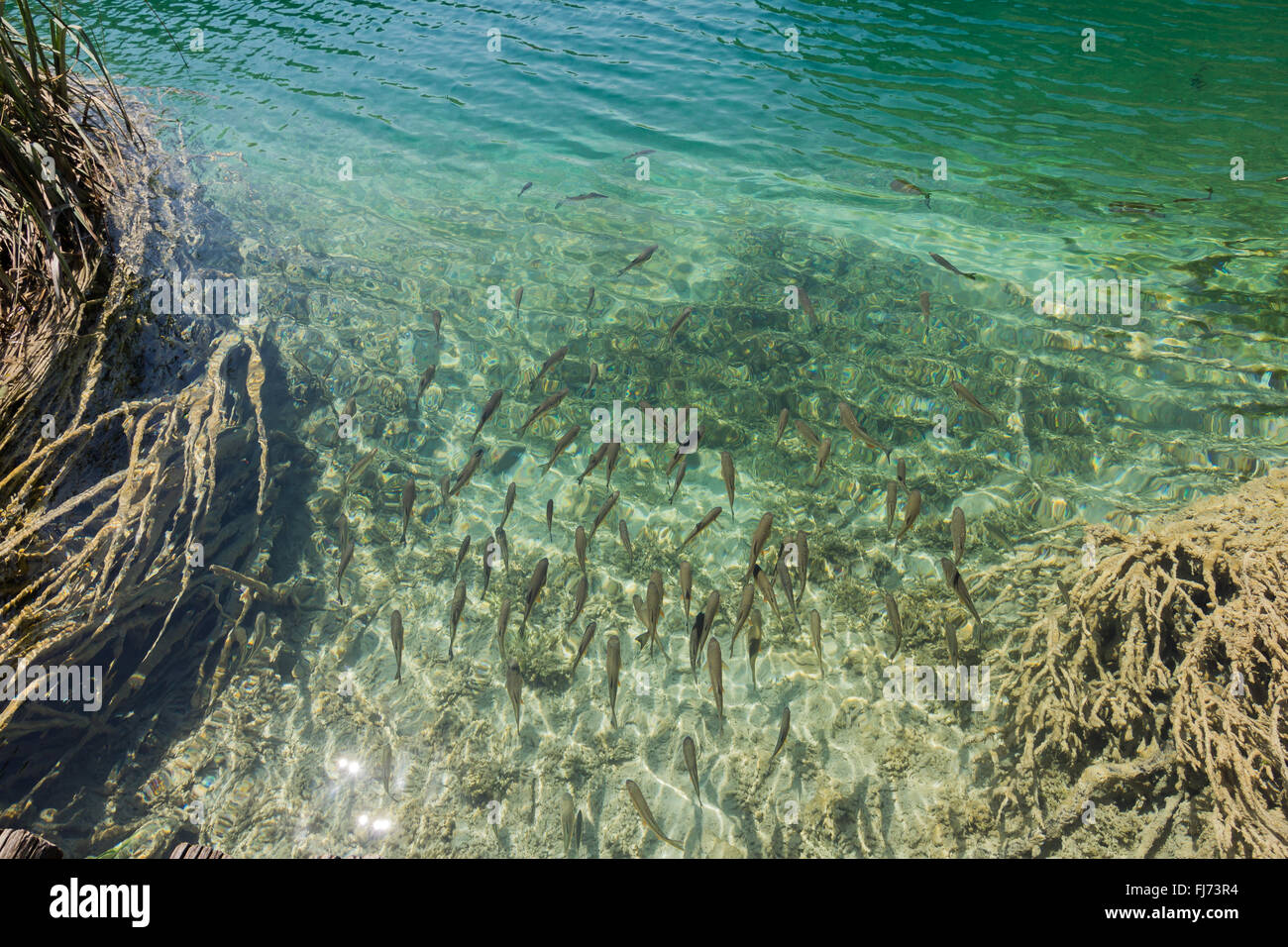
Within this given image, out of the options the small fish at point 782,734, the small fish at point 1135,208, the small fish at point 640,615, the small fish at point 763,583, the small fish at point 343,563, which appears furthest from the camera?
the small fish at point 1135,208

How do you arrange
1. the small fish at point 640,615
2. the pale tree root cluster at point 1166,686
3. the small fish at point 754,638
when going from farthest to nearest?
the small fish at point 640,615 → the small fish at point 754,638 → the pale tree root cluster at point 1166,686

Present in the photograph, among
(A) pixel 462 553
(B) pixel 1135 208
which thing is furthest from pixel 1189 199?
(A) pixel 462 553

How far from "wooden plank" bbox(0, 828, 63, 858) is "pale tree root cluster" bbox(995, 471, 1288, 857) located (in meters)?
5.56

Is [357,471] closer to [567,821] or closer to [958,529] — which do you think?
[567,821]

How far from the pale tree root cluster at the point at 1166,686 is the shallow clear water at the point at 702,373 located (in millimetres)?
462

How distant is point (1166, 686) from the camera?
4504mm

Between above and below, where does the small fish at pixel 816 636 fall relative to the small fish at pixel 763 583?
below

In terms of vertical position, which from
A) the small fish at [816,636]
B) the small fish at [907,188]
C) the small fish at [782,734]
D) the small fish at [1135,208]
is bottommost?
the small fish at [782,734]

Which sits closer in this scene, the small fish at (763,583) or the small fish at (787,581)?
the small fish at (763,583)

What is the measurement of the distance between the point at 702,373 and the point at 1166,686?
5846mm

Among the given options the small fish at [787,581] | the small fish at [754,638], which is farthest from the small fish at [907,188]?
the small fish at [754,638]

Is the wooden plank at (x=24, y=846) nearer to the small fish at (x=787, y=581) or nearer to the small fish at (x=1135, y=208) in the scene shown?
the small fish at (x=787, y=581)

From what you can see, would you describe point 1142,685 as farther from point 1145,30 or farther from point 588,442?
point 1145,30

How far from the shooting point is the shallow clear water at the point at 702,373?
5.05 meters
